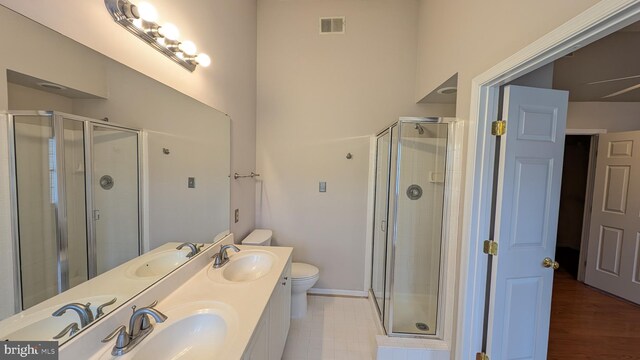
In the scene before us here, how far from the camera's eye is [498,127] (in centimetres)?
148

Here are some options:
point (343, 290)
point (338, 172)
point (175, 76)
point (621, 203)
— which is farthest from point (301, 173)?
point (621, 203)

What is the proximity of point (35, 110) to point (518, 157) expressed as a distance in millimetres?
2184

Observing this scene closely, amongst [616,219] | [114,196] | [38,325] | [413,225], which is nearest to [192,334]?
[38,325]

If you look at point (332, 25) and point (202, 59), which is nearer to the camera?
point (202, 59)

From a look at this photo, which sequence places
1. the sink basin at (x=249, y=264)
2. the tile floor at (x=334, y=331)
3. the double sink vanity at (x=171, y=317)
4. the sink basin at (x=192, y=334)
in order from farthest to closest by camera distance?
the tile floor at (x=334, y=331) → the sink basin at (x=249, y=264) → the sink basin at (x=192, y=334) → the double sink vanity at (x=171, y=317)

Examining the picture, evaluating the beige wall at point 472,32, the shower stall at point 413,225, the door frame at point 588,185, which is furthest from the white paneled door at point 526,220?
the door frame at point 588,185

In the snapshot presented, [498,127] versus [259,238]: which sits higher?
[498,127]

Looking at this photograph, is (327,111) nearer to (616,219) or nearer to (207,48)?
(207,48)

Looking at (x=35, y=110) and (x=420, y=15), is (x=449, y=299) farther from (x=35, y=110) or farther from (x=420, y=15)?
(x=420, y=15)

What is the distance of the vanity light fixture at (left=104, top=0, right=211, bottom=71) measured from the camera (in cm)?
103

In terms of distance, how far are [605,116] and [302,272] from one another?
4.24 meters

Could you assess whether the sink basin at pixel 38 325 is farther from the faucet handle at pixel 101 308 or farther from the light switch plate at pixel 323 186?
the light switch plate at pixel 323 186

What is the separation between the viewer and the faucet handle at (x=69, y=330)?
773mm

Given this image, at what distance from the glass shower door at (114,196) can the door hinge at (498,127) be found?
193cm
